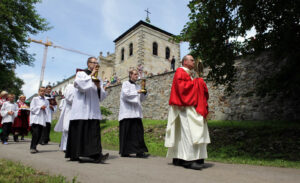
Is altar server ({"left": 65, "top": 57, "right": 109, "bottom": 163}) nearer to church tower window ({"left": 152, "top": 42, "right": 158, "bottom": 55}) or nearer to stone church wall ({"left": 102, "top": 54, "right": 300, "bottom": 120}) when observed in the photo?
stone church wall ({"left": 102, "top": 54, "right": 300, "bottom": 120})

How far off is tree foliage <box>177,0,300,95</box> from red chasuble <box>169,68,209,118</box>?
3.67 metres

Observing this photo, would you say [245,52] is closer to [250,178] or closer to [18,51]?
[250,178]

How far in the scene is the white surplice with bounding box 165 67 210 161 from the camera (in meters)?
4.13

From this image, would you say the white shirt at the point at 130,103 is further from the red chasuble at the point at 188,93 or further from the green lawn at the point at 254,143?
the red chasuble at the point at 188,93

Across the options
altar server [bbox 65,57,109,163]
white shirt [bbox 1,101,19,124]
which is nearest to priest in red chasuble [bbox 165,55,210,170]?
altar server [bbox 65,57,109,163]

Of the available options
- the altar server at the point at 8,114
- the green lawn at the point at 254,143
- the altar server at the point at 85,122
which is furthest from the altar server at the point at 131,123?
the altar server at the point at 8,114

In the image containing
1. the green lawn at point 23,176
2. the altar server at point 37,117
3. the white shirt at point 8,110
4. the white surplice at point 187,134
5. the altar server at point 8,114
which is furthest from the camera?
the white shirt at point 8,110

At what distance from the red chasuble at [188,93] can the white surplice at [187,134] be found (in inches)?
5.1

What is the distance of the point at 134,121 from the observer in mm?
6238

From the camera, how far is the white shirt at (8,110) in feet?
30.8

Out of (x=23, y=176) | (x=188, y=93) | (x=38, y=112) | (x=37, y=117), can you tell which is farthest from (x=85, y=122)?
(x=38, y=112)

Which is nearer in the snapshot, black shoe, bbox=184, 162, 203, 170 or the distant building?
black shoe, bbox=184, 162, 203, 170

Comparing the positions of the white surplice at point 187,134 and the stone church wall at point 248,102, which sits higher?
the stone church wall at point 248,102

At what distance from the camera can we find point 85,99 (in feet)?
15.7
